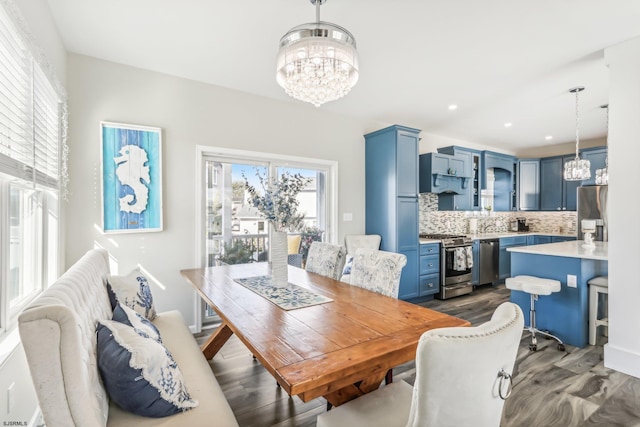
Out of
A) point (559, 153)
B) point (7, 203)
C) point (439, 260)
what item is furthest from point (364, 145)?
point (559, 153)

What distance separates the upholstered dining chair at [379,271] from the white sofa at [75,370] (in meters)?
1.24

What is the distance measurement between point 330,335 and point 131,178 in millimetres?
2621

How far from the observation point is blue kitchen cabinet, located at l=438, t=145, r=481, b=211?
214 inches

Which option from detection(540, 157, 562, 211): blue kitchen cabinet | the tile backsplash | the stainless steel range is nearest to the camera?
the stainless steel range

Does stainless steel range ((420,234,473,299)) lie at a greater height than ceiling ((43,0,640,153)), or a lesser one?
lesser

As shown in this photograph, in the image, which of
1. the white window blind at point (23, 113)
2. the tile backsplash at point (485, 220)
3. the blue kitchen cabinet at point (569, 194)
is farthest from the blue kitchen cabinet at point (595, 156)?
the white window blind at point (23, 113)

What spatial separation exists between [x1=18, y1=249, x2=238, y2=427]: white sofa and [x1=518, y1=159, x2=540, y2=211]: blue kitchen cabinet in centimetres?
708

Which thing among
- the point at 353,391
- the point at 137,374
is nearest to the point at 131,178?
the point at 137,374

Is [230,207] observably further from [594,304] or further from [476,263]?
[476,263]

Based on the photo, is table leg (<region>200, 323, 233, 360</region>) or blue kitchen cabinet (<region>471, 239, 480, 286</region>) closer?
table leg (<region>200, 323, 233, 360</region>)

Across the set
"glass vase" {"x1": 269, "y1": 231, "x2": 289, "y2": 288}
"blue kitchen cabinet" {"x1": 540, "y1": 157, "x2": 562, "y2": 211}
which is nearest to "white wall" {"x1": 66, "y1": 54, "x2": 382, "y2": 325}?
"glass vase" {"x1": 269, "y1": 231, "x2": 289, "y2": 288}

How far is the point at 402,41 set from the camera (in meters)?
2.52

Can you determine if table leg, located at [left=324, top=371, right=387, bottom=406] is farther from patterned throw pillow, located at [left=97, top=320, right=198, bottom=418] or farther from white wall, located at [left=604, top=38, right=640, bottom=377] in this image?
white wall, located at [left=604, top=38, right=640, bottom=377]

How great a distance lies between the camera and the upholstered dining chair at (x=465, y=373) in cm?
81
